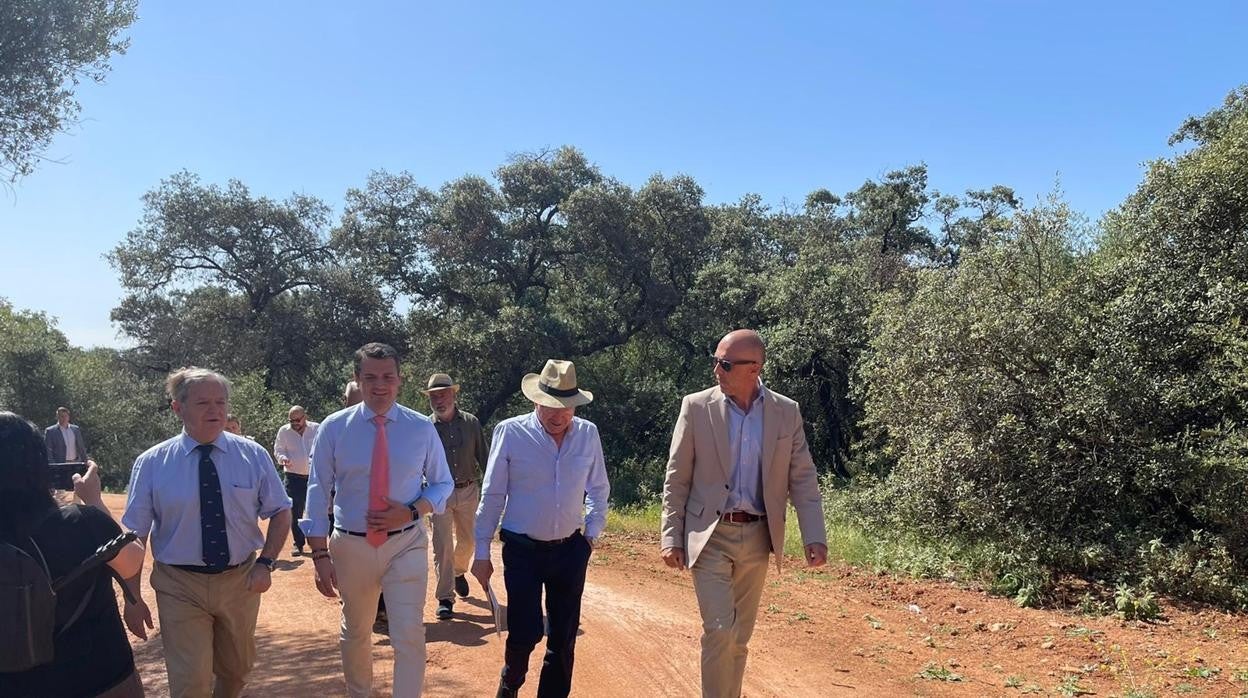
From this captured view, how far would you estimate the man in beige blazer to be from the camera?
13.7ft

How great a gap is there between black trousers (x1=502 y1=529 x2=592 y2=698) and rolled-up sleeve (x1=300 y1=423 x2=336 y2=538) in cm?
94

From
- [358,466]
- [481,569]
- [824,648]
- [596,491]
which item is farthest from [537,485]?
[824,648]

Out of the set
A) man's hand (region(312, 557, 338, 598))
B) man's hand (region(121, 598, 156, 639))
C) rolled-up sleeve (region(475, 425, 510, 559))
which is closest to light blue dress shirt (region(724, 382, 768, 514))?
rolled-up sleeve (region(475, 425, 510, 559))

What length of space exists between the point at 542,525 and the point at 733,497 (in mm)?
→ 1003

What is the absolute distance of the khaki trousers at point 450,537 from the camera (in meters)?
6.74

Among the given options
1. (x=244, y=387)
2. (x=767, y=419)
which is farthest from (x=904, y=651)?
(x=244, y=387)

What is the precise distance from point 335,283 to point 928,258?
58.1 feet

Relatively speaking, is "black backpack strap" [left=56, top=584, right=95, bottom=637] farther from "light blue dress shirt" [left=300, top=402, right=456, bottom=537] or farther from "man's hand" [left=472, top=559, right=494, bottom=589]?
"man's hand" [left=472, top=559, right=494, bottom=589]

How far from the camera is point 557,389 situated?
4.48 m

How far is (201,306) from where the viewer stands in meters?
23.4

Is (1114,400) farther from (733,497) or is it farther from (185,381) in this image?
(185,381)

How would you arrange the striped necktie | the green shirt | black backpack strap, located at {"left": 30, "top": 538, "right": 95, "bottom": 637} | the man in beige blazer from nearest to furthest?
black backpack strap, located at {"left": 30, "top": 538, "right": 95, "bottom": 637} < the striped necktie < the man in beige blazer < the green shirt

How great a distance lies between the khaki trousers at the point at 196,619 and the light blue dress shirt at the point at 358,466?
1.46 feet

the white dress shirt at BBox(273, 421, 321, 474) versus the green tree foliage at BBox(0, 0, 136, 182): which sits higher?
the green tree foliage at BBox(0, 0, 136, 182)
